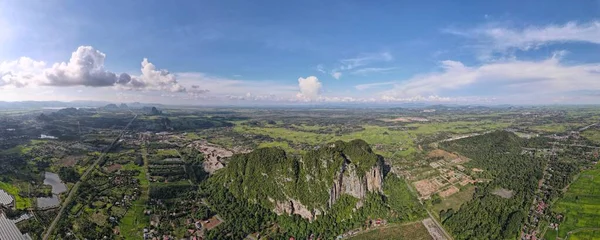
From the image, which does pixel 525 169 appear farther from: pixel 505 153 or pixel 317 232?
pixel 317 232

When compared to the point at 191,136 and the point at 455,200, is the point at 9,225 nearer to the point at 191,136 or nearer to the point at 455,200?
the point at 455,200

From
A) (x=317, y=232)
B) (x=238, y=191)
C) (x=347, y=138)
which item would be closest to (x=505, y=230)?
(x=317, y=232)

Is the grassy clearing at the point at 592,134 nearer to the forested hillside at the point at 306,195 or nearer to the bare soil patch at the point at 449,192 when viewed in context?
the bare soil patch at the point at 449,192

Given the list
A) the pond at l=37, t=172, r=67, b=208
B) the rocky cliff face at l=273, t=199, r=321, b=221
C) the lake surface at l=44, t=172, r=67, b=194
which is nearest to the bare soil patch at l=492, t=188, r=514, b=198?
the rocky cliff face at l=273, t=199, r=321, b=221

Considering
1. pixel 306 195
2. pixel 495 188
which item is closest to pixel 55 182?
pixel 306 195

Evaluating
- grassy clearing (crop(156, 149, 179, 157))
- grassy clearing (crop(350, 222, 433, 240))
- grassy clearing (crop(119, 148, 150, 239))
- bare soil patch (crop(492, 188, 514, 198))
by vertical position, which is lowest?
grassy clearing (crop(350, 222, 433, 240))

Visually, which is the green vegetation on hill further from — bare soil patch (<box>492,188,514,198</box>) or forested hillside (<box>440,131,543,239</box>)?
bare soil patch (<box>492,188,514,198</box>)
